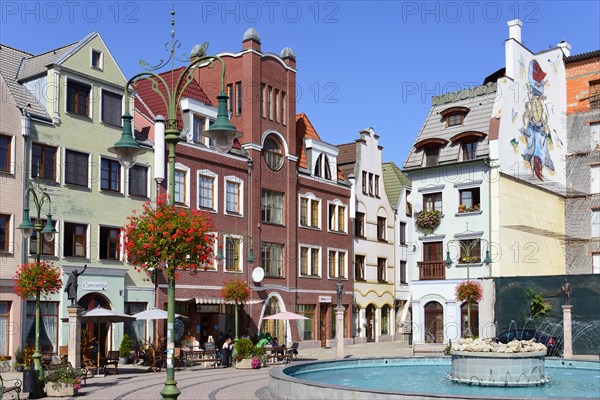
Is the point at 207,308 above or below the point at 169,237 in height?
below

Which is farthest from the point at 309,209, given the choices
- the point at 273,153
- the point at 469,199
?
the point at 469,199

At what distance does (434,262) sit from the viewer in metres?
48.2

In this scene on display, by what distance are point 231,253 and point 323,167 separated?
11709 millimetres

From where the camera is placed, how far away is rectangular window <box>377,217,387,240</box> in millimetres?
58656

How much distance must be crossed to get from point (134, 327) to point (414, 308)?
18.5 meters

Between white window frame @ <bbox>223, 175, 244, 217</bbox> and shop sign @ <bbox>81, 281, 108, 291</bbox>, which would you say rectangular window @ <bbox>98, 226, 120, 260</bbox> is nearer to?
shop sign @ <bbox>81, 281, 108, 291</bbox>

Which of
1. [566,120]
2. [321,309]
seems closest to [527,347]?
[321,309]

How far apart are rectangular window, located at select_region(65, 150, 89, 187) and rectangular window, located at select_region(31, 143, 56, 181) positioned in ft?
2.41

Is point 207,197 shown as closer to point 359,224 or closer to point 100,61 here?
point 100,61

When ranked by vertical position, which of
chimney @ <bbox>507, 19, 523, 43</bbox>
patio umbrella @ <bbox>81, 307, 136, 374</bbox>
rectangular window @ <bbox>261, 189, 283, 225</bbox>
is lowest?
patio umbrella @ <bbox>81, 307, 136, 374</bbox>

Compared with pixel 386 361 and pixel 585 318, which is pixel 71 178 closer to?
pixel 386 361

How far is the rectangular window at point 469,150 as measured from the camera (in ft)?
157

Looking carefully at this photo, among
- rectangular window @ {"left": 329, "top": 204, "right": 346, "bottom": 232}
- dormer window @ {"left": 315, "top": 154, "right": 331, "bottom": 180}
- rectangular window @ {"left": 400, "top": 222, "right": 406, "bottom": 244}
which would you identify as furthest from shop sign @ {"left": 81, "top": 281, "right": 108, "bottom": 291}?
rectangular window @ {"left": 400, "top": 222, "right": 406, "bottom": 244}

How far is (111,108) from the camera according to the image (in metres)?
37.9
